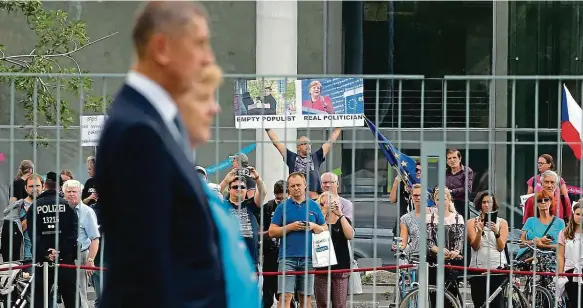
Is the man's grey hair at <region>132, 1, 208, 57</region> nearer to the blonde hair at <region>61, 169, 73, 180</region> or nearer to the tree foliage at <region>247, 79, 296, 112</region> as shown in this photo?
the tree foliage at <region>247, 79, 296, 112</region>

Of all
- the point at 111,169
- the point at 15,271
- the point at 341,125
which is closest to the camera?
the point at 111,169

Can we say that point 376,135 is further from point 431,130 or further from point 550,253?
point 550,253

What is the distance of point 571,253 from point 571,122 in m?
1.68

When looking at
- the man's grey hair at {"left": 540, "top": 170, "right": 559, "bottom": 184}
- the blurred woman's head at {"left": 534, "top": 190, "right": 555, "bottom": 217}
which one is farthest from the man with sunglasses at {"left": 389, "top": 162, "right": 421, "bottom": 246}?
the blurred woman's head at {"left": 534, "top": 190, "right": 555, "bottom": 217}

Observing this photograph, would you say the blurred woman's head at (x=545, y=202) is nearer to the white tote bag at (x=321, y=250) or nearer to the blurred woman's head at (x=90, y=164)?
the white tote bag at (x=321, y=250)

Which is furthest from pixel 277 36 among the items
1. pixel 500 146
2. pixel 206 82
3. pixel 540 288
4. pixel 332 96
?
pixel 206 82

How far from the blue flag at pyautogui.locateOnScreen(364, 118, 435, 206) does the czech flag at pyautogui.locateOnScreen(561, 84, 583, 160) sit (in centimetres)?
104

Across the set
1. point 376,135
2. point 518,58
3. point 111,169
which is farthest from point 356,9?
point 111,169

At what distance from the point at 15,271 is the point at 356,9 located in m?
11.7

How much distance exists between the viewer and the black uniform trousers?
9.05m

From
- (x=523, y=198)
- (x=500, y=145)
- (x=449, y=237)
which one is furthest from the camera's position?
(x=523, y=198)

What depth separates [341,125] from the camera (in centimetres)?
820

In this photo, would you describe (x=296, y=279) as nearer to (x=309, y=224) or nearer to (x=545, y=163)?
(x=309, y=224)

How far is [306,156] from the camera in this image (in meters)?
8.67
